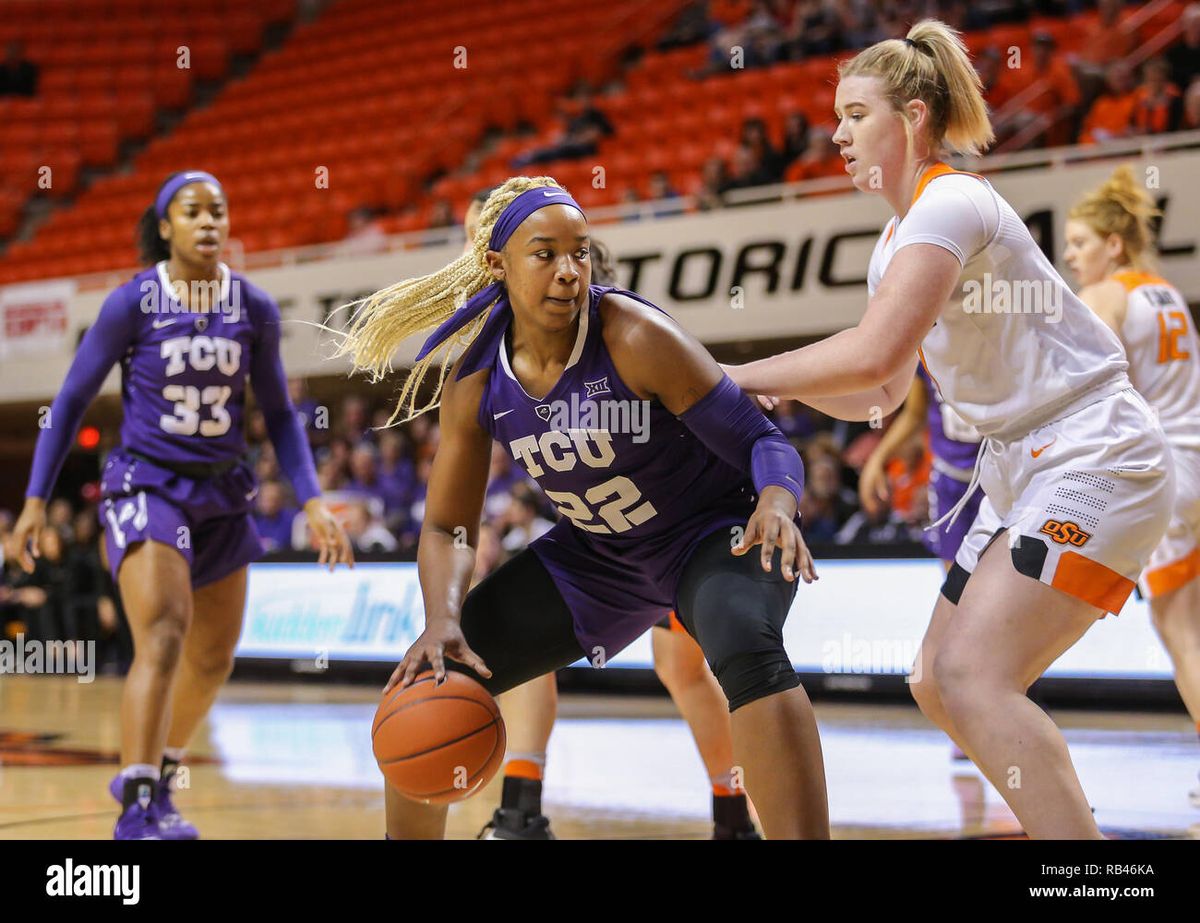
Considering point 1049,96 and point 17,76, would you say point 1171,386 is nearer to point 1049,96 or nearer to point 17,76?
point 1049,96

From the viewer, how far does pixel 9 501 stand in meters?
19.2

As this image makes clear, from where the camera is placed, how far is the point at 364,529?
11117mm

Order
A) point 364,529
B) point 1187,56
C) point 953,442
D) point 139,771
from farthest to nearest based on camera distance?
point 364,529, point 1187,56, point 953,442, point 139,771

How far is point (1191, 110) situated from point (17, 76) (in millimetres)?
15405

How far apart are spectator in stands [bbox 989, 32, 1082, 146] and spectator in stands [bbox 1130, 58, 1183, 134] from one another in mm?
734

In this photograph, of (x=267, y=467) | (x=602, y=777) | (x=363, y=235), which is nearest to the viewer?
(x=602, y=777)

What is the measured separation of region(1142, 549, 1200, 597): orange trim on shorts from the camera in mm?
4758

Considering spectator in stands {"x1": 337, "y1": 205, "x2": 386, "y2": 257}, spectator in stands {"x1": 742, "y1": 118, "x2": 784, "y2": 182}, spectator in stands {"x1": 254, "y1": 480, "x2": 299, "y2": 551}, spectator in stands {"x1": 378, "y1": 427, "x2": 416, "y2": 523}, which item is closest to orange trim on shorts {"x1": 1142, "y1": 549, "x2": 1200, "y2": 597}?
spectator in stands {"x1": 742, "y1": 118, "x2": 784, "y2": 182}

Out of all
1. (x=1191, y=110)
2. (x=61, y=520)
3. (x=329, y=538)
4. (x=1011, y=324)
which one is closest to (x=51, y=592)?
(x=61, y=520)

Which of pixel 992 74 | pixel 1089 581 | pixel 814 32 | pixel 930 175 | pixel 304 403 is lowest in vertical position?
pixel 304 403

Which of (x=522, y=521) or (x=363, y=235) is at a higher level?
(x=363, y=235)

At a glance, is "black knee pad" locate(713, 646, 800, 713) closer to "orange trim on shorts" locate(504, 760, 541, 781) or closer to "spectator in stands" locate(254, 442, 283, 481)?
"orange trim on shorts" locate(504, 760, 541, 781)

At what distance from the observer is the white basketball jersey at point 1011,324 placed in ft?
9.12
